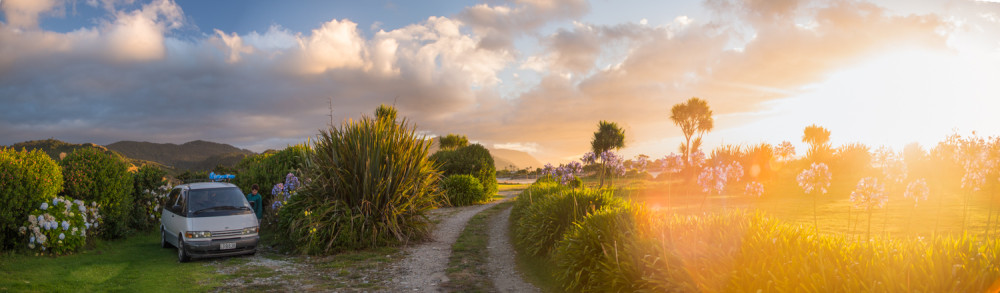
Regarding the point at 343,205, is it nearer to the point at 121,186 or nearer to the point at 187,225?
the point at 187,225

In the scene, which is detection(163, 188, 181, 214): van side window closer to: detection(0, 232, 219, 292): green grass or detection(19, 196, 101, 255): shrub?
detection(0, 232, 219, 292): green grass

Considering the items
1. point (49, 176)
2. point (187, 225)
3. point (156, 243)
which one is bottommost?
point (156, 243)

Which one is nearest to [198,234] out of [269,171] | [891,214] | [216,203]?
[216,203]

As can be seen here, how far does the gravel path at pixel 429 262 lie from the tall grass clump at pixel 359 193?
73 cm

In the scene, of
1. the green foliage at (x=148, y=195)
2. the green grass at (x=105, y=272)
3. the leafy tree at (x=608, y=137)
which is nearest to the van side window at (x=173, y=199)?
the green grass at (x=105, y=272)

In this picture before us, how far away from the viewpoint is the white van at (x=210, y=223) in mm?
10141

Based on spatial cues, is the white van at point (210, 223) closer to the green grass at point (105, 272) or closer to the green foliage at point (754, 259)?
the green grass at point (105, 272)

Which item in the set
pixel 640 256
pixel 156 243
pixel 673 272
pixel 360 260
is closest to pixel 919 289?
pixel 673 272

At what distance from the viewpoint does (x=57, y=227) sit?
10430 millimetres

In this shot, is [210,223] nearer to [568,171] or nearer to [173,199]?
[173,199]

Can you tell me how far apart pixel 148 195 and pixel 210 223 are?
6447mm

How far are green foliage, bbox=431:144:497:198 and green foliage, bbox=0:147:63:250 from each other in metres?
17.5

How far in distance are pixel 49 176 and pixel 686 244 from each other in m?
13.7

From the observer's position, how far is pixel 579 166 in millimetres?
14734
